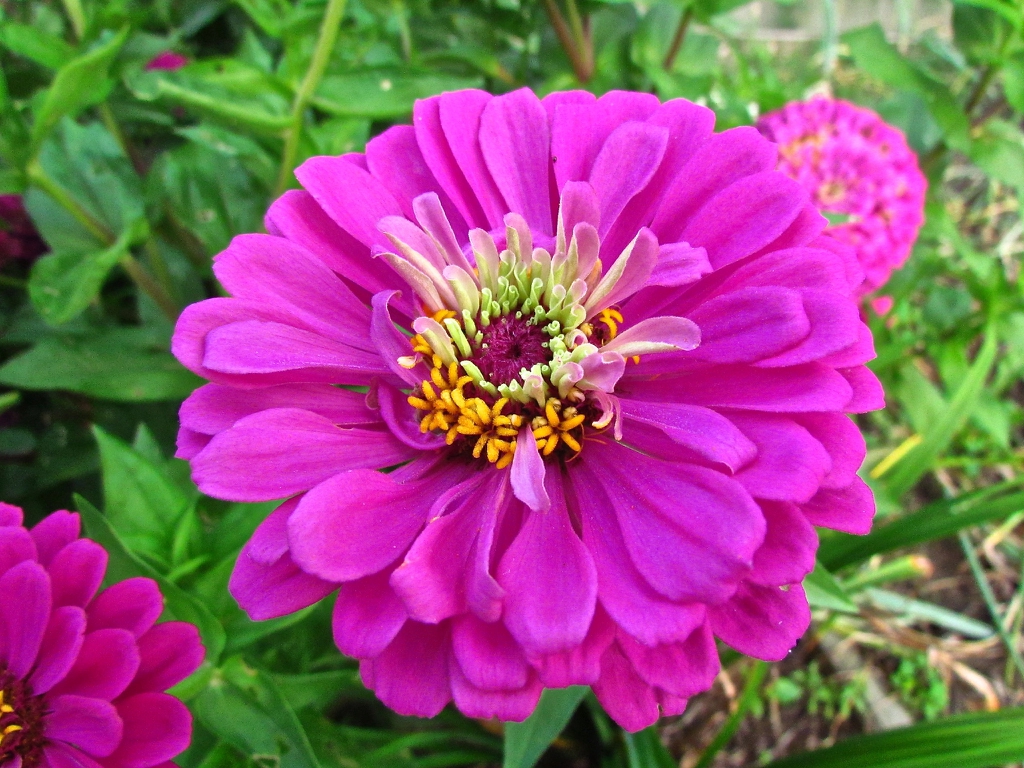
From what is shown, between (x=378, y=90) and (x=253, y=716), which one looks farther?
(x=378, y=90)

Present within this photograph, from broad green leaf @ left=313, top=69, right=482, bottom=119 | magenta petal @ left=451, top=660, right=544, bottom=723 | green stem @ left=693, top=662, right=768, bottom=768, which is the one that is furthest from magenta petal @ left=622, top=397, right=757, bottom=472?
green stem @ left=693, top=662, right=768, bottom=768

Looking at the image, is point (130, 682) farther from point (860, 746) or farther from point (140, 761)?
point (860, 746)

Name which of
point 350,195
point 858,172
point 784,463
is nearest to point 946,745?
point 784,463

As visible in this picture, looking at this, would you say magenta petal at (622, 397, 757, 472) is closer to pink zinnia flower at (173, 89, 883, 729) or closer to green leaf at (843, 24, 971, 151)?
pink zinnia flower at (173, 89, 883, 729)

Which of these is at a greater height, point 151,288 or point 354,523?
point 354,523

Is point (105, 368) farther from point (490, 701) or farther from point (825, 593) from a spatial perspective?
point (825, 593)

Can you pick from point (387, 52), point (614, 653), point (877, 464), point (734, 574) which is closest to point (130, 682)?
point (614, 653)

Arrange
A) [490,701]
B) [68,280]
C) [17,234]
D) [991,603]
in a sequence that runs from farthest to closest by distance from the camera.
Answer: [991,603], [17,234], [68,280], [490,701]

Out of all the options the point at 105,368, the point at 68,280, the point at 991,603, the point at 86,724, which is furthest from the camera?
the point at 991,603

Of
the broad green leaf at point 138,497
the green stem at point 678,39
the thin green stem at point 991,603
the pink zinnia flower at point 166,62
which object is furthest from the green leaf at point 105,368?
the thin green stem at point 991,603
